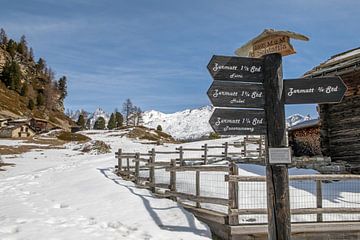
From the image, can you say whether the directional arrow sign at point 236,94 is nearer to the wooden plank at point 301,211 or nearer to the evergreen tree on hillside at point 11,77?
the wooden plank at point 301,211

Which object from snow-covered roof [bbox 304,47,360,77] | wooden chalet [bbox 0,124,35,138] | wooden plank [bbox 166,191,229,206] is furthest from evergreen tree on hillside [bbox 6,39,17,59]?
wooden plank [bbox 166,191,229,206]

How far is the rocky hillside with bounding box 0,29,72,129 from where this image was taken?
299 feet

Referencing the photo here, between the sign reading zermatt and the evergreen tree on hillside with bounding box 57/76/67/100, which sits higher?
the evergreen tree on hillside with bounding box 57/76/67/100

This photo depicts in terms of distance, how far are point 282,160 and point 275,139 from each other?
318 millimetres

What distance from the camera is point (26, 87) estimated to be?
101 m

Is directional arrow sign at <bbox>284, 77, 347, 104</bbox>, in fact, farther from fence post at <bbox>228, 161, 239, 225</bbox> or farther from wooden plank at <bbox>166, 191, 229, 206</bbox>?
wooden plank at <bbox>166, 191, 229, 206</bbox>

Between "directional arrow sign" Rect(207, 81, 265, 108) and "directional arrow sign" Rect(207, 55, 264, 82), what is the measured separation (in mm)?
90

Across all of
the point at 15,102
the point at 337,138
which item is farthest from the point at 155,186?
the point at 15,102

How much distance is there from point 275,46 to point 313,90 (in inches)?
34.6

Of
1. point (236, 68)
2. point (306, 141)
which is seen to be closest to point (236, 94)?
point (236, 68)

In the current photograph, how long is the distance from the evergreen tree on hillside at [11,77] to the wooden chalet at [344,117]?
3724 inches

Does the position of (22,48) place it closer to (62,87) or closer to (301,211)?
(62,87)

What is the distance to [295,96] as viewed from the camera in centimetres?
557

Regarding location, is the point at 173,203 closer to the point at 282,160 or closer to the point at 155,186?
the point at 155,186
